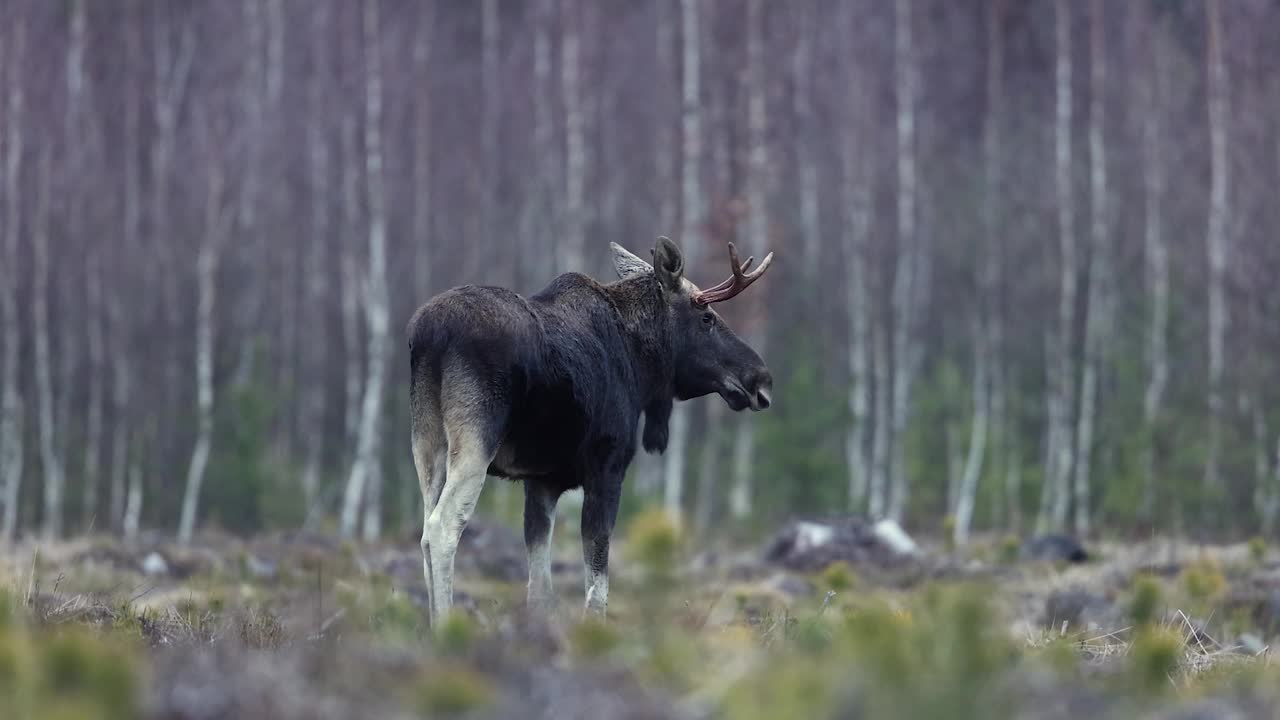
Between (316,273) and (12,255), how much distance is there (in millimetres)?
7455

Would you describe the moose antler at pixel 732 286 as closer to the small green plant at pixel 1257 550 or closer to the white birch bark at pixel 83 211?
the small green plant at pixel 1257 550

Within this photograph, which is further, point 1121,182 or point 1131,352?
point 1121,182

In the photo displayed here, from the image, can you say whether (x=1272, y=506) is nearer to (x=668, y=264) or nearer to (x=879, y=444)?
(x=879, y=444)

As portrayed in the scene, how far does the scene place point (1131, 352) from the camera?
96.9ft

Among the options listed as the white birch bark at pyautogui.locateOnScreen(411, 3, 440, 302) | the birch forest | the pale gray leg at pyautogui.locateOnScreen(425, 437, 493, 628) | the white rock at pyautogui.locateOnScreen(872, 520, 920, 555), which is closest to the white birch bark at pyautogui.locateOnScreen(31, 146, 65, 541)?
the birch forest

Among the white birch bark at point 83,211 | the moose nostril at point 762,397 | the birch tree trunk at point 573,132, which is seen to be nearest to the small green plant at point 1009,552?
the moose nostril at point 762,397

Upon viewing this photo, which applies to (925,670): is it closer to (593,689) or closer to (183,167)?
(593,689)

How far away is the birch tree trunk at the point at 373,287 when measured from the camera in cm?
2394

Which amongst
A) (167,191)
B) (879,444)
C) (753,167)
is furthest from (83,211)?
(879,444)

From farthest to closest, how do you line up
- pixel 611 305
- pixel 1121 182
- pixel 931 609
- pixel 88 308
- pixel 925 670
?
pixel 1121 182
pixel 88 308
pixel 611 305
pixel 931 609
pixel 925 670

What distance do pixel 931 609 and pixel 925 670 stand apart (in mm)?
963

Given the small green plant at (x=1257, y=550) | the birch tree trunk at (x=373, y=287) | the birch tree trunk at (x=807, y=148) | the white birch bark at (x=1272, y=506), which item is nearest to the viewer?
the small green plant at (x=1257, y=550)

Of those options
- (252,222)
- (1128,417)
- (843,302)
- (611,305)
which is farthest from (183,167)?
(611,305)

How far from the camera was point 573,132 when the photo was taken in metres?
26.7
